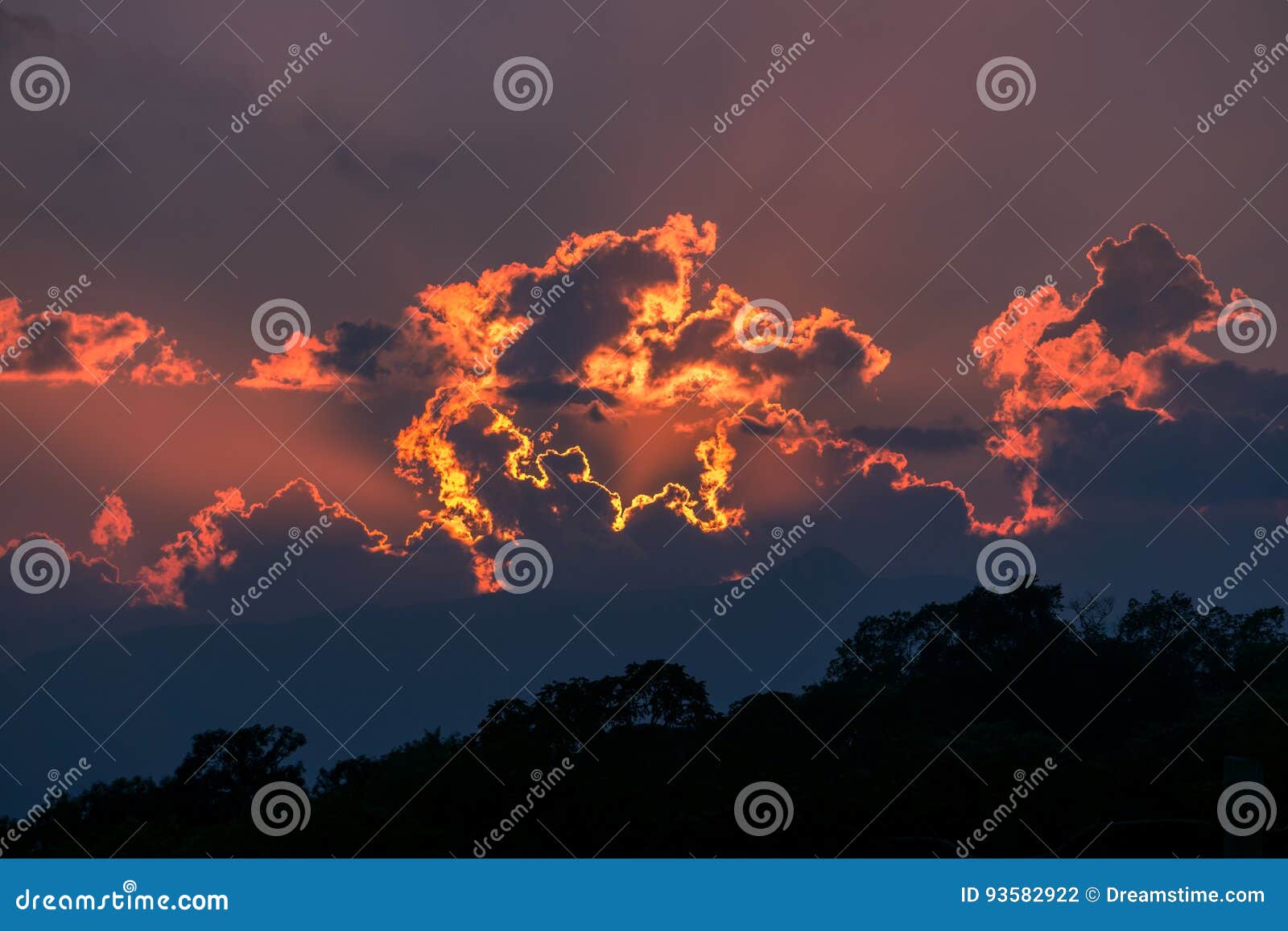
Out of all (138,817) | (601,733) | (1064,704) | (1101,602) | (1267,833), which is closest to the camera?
(1267,833)

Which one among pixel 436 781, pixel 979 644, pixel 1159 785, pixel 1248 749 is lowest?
pixel 436 781

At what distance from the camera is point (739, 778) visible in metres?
34.8

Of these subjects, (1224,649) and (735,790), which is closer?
(735,790)

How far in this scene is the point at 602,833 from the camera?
108ft

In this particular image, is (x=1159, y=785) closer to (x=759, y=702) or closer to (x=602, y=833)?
(x=759, y=702)

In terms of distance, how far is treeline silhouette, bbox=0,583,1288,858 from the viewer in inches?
1273

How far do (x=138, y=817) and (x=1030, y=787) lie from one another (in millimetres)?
30547

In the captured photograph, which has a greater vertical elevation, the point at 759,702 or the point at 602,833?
the point at 759,702

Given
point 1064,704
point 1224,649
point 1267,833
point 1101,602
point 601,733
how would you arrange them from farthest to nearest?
point 1101,602 → point 1224,649 → point 1064,704 → point 601,733 → point 1267,833

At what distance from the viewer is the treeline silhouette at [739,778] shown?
32344mm

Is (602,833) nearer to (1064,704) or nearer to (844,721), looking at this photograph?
(844,721)

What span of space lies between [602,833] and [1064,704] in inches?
1065

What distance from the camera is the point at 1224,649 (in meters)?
64.2

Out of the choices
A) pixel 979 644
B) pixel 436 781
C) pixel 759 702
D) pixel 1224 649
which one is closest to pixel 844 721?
pixel 759 702
